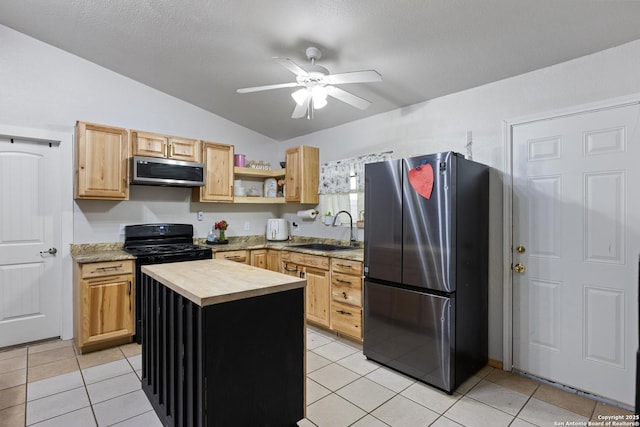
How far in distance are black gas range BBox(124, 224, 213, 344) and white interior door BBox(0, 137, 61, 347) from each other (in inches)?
28.1

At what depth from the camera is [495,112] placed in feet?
9.09

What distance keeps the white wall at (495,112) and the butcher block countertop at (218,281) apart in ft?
6.47

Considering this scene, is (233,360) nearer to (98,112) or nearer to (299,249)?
(299,249)

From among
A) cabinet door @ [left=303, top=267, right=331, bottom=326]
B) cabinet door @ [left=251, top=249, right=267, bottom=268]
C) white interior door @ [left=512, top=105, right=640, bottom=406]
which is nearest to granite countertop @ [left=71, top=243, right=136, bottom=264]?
cabinet door @ [left=251, top=249, right=267, bottom=268]

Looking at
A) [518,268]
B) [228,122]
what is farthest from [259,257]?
[518,268]

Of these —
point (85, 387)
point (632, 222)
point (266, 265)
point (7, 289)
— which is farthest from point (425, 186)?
point (7, 289)

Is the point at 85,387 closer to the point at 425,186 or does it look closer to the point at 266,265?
the point at 266,265

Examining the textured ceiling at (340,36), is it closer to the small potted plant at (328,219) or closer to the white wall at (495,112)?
the white wall at (495,112)

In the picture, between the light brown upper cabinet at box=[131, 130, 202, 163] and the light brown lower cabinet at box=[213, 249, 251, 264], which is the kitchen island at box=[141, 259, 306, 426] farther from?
the light brown upper cabinet at box=[131, 130, 202, 163]

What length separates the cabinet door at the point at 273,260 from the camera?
13.4 feet

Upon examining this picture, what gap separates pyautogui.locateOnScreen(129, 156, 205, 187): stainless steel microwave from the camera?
3369 mm

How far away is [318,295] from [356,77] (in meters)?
2.27

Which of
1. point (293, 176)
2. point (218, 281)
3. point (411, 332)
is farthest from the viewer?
point (293, 176)

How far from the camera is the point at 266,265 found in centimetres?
421
